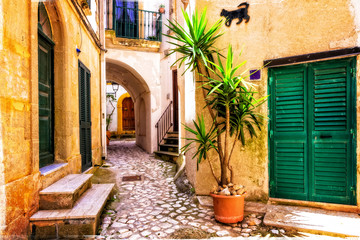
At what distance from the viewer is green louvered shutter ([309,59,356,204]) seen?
354cm

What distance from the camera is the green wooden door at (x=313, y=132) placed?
11.7ft

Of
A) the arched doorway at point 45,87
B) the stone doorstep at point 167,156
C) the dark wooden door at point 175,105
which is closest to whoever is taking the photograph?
the arched doorway at point 45,87

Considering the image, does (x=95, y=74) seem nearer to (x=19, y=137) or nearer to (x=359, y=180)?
(x=19, y=137)

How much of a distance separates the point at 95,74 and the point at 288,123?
17.9 feet

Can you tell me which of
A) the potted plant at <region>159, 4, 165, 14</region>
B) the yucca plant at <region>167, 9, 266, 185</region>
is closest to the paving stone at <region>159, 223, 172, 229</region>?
the yucca plant at <region>167, 9, 266, 185</region>

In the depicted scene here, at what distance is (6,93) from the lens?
237 centimetres

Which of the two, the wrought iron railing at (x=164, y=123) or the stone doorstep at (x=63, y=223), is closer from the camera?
the stone doorstep at (x=63, y=223)

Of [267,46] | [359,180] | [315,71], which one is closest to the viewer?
[359,180]

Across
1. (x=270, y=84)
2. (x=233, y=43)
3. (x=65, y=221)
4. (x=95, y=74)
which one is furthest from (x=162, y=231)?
(x=95, y=74)

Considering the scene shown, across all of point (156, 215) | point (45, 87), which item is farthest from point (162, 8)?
point (156, 215)

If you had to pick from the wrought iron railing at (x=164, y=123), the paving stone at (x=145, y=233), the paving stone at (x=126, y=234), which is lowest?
the paving stone at (x=145, y=233)

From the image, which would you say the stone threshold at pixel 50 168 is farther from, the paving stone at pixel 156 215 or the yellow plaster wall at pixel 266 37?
the yellow plaster wall at pixel 266 37

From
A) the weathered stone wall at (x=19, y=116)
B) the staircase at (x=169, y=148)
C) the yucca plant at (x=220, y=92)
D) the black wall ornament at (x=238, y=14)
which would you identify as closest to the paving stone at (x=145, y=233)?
the yucca plant at (x=220, y=92)

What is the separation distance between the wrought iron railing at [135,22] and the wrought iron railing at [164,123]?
306cm
